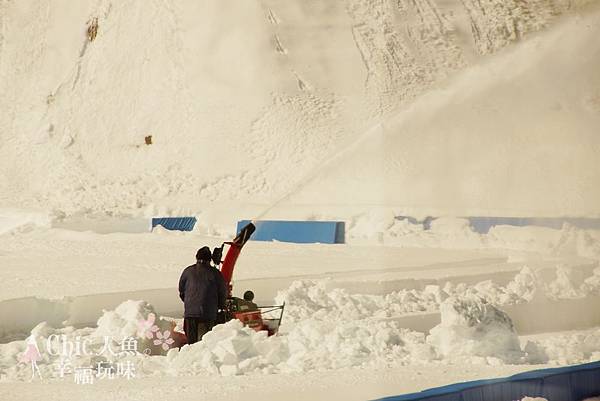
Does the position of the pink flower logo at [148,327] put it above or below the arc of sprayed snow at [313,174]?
below

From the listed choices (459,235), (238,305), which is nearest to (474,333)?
(238,305)

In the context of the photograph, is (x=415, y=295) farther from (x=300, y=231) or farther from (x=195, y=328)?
(x=300, y=231)

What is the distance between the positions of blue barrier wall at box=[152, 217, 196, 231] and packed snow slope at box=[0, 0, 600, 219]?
3.70 ft

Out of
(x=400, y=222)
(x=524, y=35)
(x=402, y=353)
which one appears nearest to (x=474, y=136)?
(x=400, y=222)

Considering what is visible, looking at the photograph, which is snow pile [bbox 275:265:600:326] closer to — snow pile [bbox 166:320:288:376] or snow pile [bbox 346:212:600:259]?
snow pile [bbox 166:320:288:376]

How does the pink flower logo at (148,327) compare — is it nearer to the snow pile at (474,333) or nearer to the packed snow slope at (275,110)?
the snow pile at (474,333)

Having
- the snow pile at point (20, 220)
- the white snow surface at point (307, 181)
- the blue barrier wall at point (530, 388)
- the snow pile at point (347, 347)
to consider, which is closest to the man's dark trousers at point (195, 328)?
the white snow surface at point (307, 181)

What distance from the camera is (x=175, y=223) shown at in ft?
52.0

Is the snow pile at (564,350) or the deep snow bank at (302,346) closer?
the deep snow bank at (302,346)

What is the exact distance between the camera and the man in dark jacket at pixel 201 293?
19.0 ft

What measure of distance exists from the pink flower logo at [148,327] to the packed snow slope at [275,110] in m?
8.59

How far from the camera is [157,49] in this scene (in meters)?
20.2

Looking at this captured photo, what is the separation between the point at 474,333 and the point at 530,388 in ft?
5.82

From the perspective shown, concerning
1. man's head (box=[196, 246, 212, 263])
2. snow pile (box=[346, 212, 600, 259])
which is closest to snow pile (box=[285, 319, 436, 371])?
man's head (box=[196, 246, 212, 263])
